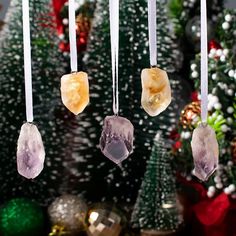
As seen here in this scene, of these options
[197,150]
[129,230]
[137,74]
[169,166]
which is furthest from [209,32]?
[197,150]

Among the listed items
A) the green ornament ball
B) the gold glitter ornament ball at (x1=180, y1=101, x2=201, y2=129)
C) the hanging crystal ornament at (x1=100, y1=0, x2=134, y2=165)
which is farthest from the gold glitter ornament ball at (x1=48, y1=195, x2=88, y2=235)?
the hanging crystal ornament at (x1=100, y1=0, x2=134, y2=165)

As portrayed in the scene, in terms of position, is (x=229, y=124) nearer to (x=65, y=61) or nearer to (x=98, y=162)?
(x=98, y=162)

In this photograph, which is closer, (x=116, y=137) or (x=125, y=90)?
(x=116, y=137)

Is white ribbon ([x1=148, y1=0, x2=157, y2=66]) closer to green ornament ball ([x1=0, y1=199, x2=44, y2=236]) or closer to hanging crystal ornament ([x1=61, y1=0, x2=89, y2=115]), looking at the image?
hanging crystal ornament ([x1=61, y1=0, x2=89, y2=115])

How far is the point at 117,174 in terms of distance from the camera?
1.17 m

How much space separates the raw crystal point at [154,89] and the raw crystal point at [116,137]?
3 centimetres

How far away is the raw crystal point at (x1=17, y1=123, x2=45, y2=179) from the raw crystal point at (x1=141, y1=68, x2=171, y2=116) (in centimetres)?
10

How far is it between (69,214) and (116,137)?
22.8 inches

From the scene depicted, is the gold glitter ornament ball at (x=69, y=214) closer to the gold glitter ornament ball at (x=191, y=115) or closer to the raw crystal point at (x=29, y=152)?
the gold glitter ornament ball at (x=191, y=115)

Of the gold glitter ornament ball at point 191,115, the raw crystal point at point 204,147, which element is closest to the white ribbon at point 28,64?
the raw crystal point at point 204,147

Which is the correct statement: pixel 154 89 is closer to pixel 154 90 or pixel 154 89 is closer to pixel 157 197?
pixel 154 90

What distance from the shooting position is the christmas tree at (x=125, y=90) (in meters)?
1.14

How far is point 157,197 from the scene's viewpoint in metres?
1.08

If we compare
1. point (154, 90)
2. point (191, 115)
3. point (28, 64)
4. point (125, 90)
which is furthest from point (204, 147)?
point (125, 90)
